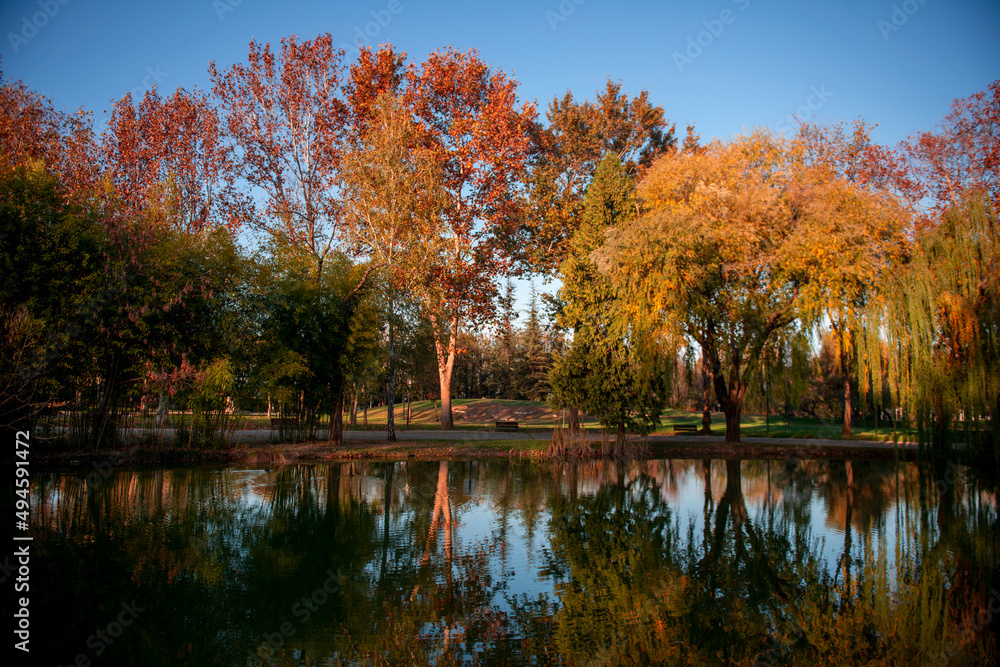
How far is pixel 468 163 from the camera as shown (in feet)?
94.4

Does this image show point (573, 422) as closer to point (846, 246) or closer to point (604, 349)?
point (604, 349)

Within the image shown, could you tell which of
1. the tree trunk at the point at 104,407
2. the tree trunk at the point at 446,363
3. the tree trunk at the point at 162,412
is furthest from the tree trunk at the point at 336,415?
the tree trunk at the point at 446,363

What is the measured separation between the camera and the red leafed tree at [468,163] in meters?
28.2

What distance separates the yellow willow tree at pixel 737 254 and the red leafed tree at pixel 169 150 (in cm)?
1761

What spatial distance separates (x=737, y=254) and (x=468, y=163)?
41.5 feet

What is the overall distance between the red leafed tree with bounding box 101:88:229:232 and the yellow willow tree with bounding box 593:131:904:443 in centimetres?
1761

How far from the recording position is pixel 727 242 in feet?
77.1

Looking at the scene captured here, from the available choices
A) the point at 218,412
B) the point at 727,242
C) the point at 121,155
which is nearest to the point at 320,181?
the point at 121,155

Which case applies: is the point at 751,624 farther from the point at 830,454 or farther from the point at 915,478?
the point at 830,454

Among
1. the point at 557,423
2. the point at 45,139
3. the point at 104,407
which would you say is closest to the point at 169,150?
the point at 45,139

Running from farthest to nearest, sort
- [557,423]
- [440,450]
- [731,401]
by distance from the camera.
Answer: [557,423] < [731,401] < [440,450]

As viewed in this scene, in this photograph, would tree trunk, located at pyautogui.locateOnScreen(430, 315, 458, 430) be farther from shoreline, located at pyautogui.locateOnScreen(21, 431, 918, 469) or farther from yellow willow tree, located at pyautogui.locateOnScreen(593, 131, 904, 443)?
yellow willow tree, located at pyautogui.locateOnScreen(593, 131, 904, 443)

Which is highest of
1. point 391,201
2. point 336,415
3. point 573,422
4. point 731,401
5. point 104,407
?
point 391,201

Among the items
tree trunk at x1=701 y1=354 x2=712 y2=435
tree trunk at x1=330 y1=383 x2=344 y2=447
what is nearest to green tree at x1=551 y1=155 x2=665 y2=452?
tree trunk at x1=701 y1=354 x2=712 y2=435
